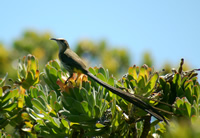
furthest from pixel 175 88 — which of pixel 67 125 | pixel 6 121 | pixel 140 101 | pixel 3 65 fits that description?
pixel 3 65

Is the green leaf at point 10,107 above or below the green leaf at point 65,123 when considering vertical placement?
below

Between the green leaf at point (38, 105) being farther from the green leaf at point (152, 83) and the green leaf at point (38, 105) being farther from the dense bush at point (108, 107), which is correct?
the green leaf at point (152, 83)

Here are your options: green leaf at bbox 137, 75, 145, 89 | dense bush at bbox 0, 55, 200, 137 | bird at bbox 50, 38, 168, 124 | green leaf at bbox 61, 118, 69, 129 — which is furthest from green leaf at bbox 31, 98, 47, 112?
green leaf at bbox 137, 75, 145, 89

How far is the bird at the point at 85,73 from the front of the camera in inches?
59.0

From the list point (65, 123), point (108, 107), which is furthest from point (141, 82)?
point (65, 123)

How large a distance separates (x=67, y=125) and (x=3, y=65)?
742 cm

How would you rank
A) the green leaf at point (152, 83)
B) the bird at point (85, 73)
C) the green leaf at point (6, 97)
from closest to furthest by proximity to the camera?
the bird at point (85, 73)
the green leaf at point (152, 83)
the green leaf at point (6, 97)

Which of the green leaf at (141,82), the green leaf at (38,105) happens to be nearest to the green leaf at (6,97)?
the green leaf at (38,105)

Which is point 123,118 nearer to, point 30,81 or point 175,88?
point 175,88

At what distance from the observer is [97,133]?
1.59 m

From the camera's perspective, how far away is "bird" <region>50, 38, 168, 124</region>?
1.50 meters

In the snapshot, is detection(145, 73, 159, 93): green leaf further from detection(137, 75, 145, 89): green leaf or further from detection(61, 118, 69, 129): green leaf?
detection(61, 118, 69, 129): green leaf

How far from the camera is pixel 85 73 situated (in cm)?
222

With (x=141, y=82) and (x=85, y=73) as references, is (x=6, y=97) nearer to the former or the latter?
(x=85, y=73)
